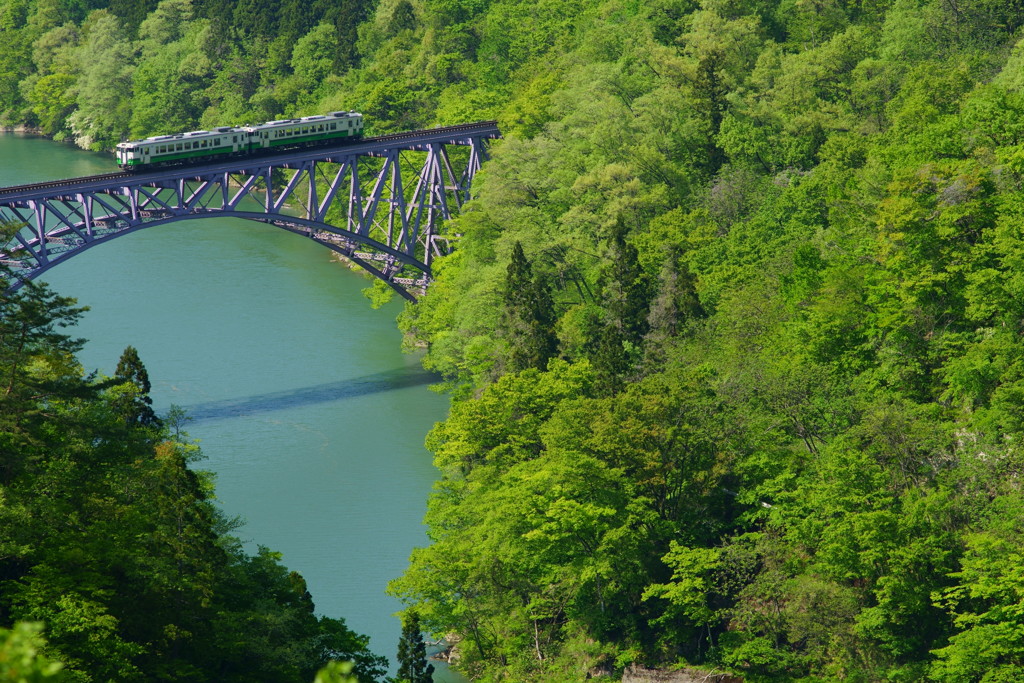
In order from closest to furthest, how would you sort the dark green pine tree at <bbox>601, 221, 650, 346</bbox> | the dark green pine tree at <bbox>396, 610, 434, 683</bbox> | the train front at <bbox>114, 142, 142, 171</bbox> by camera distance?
the dark green pine tree at <bbox>396, 610, 434, 683</bbox> → the dark green pine tree at <bbox>601, 221, 650, 346</bbox> → the train front at <bbox>114, 142, 142, 171</bbox>

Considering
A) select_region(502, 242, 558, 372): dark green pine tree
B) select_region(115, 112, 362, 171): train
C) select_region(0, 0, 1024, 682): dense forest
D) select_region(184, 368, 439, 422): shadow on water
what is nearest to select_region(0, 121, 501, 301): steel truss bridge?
select_region(115, 112, 362, 171): train

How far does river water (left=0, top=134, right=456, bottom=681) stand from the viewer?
60.3 metres

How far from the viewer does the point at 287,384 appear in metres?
78.0

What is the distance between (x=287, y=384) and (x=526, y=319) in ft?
53.6

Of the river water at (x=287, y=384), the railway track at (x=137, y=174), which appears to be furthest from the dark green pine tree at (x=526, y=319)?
the railway track at (x=137, y=174)

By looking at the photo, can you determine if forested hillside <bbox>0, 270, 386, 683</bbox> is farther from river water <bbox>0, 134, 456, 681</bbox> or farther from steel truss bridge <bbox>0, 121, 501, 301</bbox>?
steel truss bridge <bbox>0, 121, 501, 301</bbox>

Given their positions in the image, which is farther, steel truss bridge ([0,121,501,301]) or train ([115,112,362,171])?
train ([115,112,362,171])

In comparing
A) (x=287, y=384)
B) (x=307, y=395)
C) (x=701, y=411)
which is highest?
(x=287, y=384)

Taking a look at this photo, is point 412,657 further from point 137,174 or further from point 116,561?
point 137,174

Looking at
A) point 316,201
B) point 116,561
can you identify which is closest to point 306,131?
point 316,201

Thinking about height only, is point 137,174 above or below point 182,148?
below

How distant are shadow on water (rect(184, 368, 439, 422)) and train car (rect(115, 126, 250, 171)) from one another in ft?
38.9

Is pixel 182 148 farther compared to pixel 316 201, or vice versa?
pixel 316 201

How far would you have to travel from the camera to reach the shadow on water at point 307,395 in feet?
242
